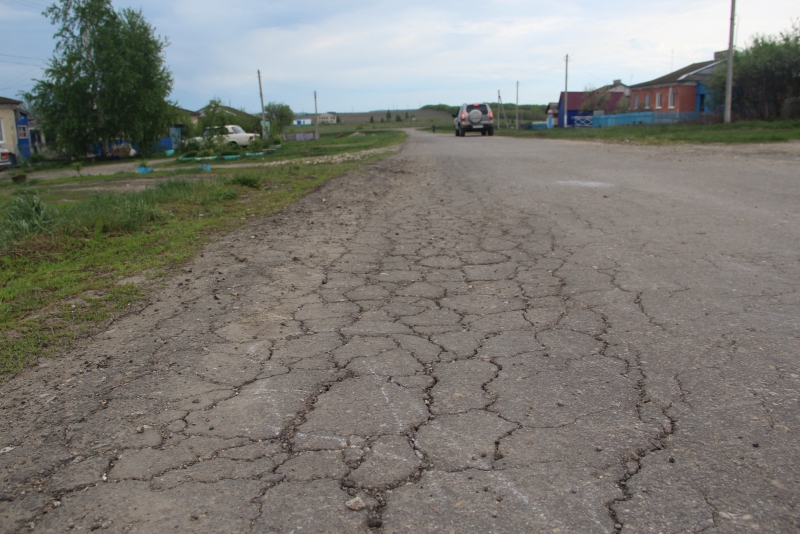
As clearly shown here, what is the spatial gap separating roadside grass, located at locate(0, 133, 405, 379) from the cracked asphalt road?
12.9 inches

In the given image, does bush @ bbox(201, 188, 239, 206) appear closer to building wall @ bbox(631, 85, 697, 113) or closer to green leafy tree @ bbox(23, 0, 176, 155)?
green leafy tree @ bbox(23, 0, 176, 155)

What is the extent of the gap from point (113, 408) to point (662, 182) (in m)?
9.21

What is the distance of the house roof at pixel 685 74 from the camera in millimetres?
45719

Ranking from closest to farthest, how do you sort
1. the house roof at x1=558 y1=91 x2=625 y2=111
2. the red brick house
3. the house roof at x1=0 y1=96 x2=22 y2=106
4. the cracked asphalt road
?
the cracked asphalt road, the house roof at x1=0 y1=96 x2=22 y2=106, the red brick house, the house roof at x1=558 y1=91 x2=625 y2=111

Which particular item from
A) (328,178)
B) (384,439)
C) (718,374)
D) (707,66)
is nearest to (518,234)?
(718,374)

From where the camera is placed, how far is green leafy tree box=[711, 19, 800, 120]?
1193 inches

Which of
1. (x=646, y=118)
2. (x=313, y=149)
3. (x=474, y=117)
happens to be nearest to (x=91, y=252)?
(x=313, y=149)

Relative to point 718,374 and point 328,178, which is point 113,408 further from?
point 328,178

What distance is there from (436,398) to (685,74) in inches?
2067

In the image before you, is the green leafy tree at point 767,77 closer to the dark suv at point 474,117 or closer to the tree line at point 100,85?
the dark suv at point 474,117

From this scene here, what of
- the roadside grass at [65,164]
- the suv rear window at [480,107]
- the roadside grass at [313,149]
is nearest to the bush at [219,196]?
the roadside grass at [313,149]

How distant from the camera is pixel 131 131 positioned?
101ft

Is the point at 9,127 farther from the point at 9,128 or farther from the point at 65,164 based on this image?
the point at 65,164

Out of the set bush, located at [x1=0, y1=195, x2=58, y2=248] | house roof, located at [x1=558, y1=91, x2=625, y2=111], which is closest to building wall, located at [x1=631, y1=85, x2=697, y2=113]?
house roof, located at [x1=558, y1=91, x2=625, y2=111]
